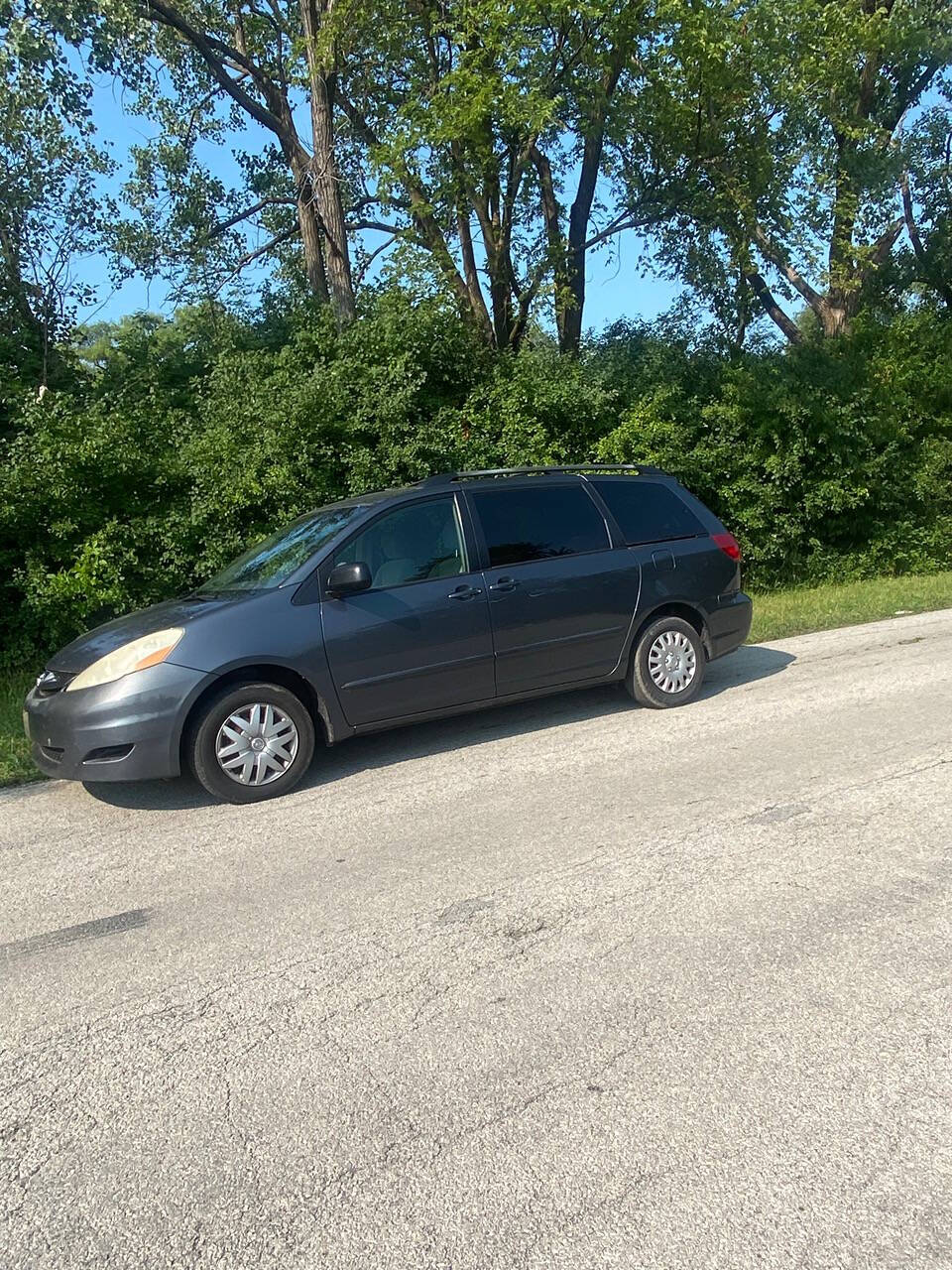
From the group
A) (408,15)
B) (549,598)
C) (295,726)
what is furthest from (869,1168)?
(408,15)

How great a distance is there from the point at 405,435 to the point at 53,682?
6.39 metres

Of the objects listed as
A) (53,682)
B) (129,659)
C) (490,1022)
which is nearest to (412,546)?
(129,659)

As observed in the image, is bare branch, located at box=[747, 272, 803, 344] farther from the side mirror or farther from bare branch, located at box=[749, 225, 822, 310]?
the side mirror

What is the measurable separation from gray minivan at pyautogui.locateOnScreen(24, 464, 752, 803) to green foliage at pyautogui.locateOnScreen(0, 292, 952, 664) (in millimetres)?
3377

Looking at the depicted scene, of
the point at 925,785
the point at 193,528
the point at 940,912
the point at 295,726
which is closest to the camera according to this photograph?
the point at 940,912

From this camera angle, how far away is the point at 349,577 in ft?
18.9

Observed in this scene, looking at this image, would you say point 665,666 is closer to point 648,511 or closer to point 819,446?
point 648,511

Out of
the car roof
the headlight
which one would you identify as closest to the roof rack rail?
the car roof

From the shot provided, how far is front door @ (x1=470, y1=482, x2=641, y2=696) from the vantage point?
256 inches

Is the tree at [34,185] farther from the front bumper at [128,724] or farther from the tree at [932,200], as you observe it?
the tree at [932,200]

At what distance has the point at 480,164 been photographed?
1339 cm

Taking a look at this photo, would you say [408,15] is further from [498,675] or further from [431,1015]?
[431,1015]

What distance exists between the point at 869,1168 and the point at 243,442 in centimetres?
963

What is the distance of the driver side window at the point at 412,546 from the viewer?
6199 millimetres
